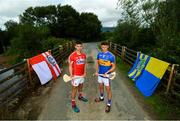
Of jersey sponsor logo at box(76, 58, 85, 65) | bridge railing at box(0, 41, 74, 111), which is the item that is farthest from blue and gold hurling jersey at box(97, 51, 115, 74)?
bridge railing at box(0, 41, 74, 111)

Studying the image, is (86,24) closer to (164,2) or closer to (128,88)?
(164,2)

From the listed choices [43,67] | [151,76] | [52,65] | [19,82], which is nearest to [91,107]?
[151,76]

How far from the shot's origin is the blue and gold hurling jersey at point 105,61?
4.75 metres

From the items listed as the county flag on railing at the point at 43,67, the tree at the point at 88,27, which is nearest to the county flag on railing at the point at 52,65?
the county flag on railing at the point at 43,67

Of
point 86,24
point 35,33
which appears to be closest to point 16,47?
point 35,33

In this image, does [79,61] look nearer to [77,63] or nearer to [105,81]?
[77,63]

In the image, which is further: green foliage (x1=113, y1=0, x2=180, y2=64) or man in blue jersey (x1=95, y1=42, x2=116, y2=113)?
green foliage (x1=113, y1=0, x2=180, y2=64)

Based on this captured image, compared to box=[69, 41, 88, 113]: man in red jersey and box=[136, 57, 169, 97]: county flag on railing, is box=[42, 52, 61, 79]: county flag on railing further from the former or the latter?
box=[136, 57, 169, 97]: county flag on railing

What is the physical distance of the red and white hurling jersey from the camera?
471 centimetres

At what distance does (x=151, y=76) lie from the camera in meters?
6.14

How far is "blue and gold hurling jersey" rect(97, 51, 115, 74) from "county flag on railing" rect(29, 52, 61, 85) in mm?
2722

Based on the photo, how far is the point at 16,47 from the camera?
2547cm

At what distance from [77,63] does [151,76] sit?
2779 millimetres

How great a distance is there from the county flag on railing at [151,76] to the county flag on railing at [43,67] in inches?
135
